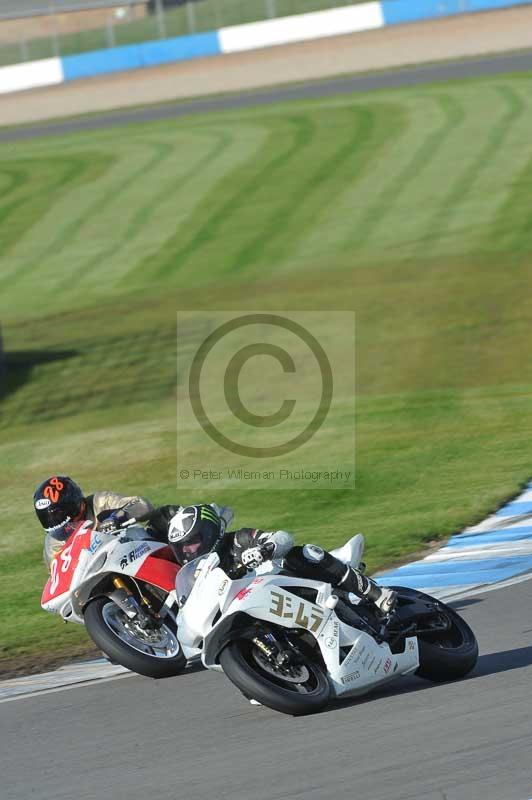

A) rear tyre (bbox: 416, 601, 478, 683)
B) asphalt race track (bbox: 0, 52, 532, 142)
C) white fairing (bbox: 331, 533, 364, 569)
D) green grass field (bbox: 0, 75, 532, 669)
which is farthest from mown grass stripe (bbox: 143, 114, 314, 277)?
rear tyre (bbox: 416, 601, 478, 683)

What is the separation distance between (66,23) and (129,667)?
43592 mm

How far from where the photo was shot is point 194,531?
24.0ft

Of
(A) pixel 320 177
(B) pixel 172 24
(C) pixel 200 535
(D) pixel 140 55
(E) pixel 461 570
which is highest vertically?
(C) pixel 200 535

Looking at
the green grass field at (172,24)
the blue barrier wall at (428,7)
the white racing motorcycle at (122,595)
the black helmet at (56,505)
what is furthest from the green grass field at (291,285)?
the green grass field at (172,24)

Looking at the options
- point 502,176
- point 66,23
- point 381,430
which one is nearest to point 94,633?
point 381,430

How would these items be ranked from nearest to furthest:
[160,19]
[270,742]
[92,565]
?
1. [270,742]
2. [92,565]
3. [160,19]

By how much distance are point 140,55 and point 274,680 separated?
138 feet

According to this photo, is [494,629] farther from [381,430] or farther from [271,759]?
[381,430]

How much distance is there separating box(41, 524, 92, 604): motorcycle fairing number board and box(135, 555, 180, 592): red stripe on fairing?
0.37 meters

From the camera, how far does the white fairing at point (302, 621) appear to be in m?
6.66

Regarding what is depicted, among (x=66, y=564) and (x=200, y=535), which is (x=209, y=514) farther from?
(x=66, y=564)

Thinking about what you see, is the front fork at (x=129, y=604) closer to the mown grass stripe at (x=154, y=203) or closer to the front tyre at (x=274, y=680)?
the front tyre at (x=274, y=680)

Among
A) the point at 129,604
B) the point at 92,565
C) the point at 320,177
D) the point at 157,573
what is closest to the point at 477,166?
the point at 320,177

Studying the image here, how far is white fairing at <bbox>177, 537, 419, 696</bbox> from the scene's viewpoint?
6656 mm
